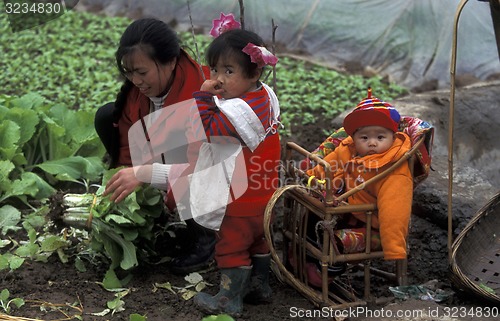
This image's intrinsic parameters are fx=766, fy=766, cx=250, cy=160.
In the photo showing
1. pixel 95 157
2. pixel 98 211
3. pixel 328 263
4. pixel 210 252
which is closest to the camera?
pixel 328 263

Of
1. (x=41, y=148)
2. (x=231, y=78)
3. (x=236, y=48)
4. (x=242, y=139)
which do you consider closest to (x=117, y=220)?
(x=242, y=139)

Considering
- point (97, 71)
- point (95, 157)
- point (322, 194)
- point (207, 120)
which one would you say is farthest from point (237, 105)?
point (97, 71)

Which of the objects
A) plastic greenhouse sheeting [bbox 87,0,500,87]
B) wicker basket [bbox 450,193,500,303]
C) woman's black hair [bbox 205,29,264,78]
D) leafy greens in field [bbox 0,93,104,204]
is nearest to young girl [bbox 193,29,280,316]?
woman's black hair [bbox 205,29,264,78]

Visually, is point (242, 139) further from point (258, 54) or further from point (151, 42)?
point (151, 42)

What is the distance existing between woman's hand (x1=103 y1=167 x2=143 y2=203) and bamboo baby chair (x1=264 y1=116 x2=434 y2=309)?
0.65 metres

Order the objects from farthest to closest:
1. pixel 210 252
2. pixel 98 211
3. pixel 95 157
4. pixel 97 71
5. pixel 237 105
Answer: pixel 97 71, pixel 95 157, pixel 210 252, pixel 98 211, pixel 237 105

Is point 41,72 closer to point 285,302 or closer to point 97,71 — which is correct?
point 97,71

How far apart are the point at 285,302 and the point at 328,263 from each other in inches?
13.5

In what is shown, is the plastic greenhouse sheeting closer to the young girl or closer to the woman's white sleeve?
the woman's white sleeve

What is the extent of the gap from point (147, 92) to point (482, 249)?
1933 millimetres

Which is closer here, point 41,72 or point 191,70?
point 191,70

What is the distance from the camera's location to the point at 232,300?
352 centimetres

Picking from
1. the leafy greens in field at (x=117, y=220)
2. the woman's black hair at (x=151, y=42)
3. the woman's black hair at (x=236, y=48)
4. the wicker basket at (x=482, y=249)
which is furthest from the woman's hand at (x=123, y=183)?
the wicker basket at (x=482, y=249)

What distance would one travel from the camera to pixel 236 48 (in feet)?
10.9
